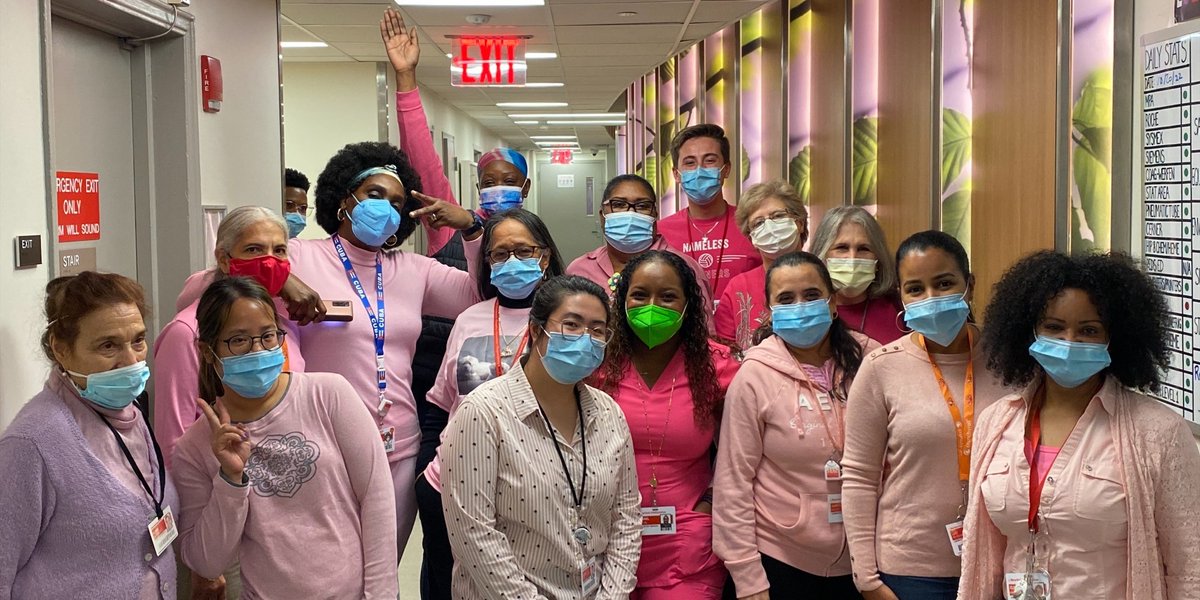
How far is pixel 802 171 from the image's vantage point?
721 cm

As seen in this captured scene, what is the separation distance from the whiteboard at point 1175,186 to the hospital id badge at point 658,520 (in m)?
1.31

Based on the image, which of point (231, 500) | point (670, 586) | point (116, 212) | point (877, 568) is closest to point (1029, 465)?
point (877, 568)

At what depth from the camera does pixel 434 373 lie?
3.58 meters

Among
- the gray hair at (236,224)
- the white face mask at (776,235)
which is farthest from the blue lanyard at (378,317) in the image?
the white face mask at (776,235)

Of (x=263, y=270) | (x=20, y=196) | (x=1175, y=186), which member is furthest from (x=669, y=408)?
(x=20, y=196)

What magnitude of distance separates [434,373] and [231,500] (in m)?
1.23

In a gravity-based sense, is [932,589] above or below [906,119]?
below

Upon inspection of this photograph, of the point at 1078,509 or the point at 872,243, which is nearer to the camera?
the point at 1078,509

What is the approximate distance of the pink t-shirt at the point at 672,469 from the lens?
9.31ft

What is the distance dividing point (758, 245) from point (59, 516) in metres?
2.39

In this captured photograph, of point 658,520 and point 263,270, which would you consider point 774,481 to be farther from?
point 263,270

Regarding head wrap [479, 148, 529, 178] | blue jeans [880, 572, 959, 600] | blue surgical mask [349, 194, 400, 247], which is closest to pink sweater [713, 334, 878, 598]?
blue jeans [880, 572, 959, 600]

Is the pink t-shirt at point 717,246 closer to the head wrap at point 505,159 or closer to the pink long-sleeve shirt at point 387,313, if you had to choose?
the head wrap at point 505,159

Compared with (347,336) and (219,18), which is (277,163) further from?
(347,336)
